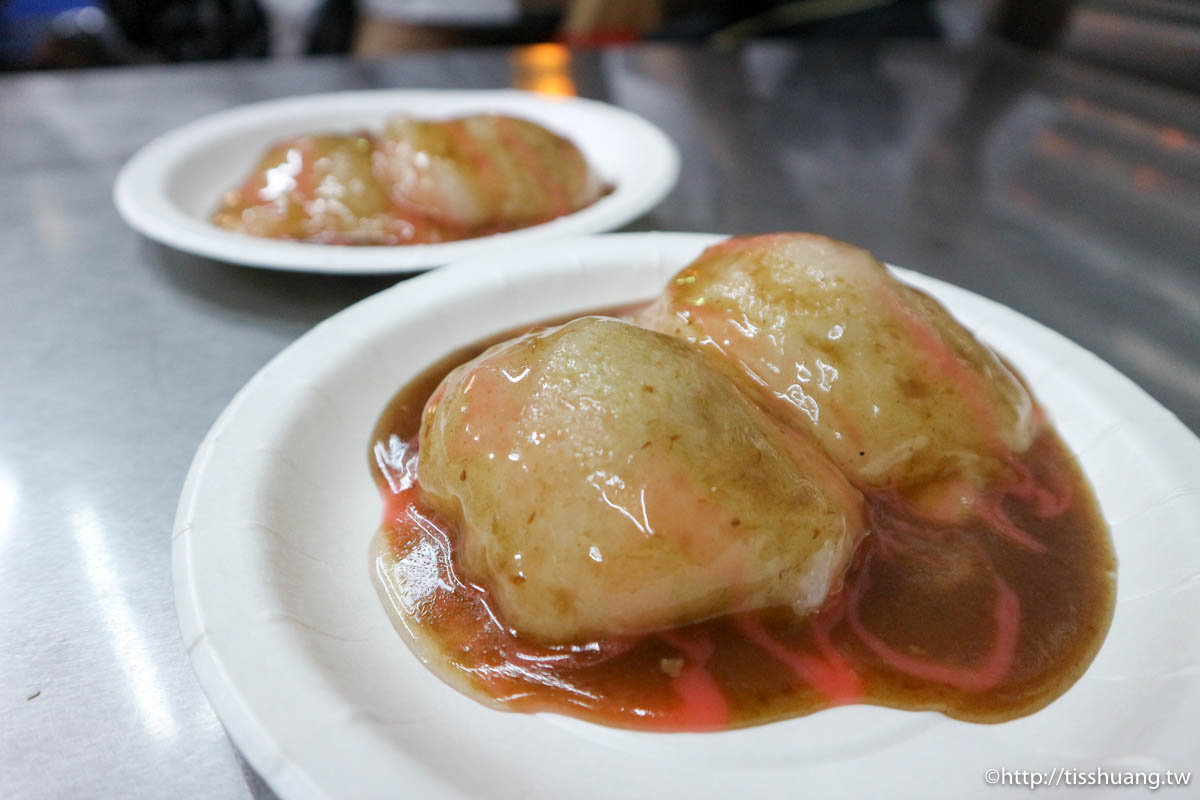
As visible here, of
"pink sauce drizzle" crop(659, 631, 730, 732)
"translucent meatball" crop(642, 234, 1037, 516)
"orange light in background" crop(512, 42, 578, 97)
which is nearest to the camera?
"pink sauce drizzle" crop(659, 631, 730, 732)

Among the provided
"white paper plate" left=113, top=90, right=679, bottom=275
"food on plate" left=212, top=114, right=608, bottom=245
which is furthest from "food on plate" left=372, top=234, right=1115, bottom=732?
"food on plate" left=212, top=114, right=608, bottom=245

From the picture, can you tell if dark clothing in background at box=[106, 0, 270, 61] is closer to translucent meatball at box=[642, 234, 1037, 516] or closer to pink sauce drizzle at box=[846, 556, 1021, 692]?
translucent meatball at box=[642, 234, 1037, 516]

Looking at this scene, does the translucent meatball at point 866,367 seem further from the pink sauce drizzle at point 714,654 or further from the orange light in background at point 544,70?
the orange light in background at point 544,70

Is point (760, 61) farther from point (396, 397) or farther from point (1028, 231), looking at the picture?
point (396, 397)

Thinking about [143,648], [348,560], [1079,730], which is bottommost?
[143,648]

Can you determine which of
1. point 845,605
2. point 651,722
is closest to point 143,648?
point 651,722

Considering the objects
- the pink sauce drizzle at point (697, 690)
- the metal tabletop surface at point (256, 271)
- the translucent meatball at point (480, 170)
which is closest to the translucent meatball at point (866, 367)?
the pink sauce drizzle at point (697, 690)
